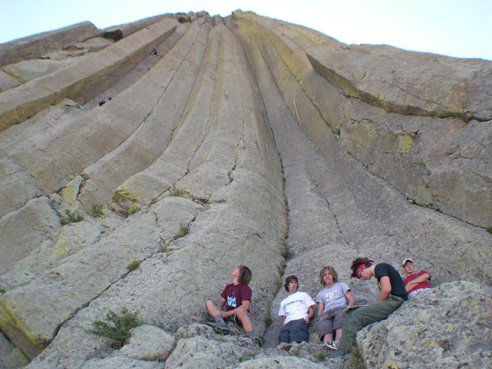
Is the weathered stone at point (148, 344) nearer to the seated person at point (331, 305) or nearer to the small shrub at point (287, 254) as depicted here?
the seated person at point (331, 305)

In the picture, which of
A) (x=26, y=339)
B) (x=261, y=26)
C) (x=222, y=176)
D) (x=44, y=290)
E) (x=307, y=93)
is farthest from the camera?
(x=261, y=26)

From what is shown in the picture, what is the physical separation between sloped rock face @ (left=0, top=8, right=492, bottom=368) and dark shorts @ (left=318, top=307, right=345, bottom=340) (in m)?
0.35

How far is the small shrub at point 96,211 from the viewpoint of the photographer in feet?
43.1

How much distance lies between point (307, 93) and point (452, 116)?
1005 centimetres

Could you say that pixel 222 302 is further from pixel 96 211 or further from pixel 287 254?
pixel 96 211

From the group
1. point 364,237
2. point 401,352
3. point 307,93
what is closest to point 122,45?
point 307,93

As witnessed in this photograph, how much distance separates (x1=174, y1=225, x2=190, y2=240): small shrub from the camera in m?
11.4

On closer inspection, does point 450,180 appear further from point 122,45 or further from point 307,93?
point 122,45

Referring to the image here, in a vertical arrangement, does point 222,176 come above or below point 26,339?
above

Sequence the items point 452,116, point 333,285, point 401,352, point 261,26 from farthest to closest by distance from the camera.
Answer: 1. point 261,26
2. point 452,116
3. point 333,285
4. point 401,352

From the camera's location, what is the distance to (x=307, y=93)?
848 inches

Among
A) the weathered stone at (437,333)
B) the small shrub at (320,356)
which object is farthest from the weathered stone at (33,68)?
the weathered stone at (437,333)

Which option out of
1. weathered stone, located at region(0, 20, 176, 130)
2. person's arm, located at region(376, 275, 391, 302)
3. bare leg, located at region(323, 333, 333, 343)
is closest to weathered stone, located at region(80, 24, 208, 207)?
weathered stone, located at region(0, 20, 176, 130)

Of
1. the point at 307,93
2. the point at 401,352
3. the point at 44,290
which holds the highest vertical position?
the point at 307,93
